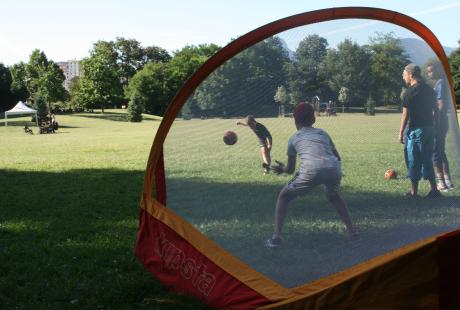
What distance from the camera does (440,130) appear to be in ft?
14.4

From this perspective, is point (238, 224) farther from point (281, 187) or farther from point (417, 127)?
point (417, 127)

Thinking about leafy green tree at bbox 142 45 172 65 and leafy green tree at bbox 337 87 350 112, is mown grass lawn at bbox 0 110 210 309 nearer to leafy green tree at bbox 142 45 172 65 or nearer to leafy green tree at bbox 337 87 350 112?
leafy green tree at bbox 337 87 350 112

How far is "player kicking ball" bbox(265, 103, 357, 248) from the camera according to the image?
3.83 metres

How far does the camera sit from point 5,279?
4.89 meters

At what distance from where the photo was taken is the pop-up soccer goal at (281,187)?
344 cm

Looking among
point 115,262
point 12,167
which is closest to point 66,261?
point 115,262

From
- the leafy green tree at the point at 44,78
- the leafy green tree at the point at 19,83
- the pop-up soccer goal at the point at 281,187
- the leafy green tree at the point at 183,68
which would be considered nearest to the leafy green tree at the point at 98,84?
the leafy green tree at the point at 44,78

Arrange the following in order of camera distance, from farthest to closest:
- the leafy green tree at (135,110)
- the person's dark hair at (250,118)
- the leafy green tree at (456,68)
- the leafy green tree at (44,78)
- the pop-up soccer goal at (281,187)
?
the leafy green tree at (44,78)
the leafy green tree at (135,110)
the leafy green tree at (456,68)
the person's dark hair at (250,118)
the pop-up soccer goal at (281,187)

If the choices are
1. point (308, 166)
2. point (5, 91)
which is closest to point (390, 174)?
point (308, 166)

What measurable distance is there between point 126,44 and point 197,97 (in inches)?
3704

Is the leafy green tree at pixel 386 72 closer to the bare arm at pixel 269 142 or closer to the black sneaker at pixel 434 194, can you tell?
the black sneaker at pixel 434 194

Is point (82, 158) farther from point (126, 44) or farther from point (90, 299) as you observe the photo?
point (126, 44)

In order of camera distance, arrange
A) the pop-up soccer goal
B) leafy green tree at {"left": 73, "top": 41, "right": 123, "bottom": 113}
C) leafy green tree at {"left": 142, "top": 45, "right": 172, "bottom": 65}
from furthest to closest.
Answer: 1. leafy green tree at {"left": 142, "top": 45, "right": 172, "bottom": 65}
2. leafy green tree at {"left": 73, "top": 41, "right": 123, "bottom": 113}
3. the pop-up soccer goal

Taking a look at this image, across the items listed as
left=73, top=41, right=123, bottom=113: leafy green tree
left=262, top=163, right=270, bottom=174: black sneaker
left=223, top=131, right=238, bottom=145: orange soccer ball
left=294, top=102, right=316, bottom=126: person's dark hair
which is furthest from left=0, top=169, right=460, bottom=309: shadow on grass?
left=73, top=41, right=123, bottom=113: leafy green tree
